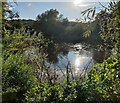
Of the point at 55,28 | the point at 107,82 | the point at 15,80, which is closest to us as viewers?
the point at 107,82

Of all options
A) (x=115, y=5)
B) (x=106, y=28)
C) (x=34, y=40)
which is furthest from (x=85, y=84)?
A: (x=34, y=40)

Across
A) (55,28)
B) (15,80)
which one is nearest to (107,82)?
(15,80)

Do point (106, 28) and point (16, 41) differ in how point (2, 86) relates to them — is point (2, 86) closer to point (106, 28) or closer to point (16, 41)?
point (106, 28)

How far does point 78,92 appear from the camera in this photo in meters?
2.29

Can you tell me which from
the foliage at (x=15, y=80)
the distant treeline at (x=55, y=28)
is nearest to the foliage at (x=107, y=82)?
the foliage at (x=15, y=80)

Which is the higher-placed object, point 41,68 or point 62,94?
point 41,68

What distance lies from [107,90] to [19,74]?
1463 mm

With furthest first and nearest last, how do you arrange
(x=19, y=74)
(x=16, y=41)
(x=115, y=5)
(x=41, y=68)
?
(x=16, y=41)
(x=41, y=68)
(x=19, y=74)
(x=115, y=5)

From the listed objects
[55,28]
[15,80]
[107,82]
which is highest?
[55,28]

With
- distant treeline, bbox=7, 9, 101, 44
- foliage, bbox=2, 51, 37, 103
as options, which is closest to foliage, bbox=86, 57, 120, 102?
foliage, bbox=2, 51, 37, 103

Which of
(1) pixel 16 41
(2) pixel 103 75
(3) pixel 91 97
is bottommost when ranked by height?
(3) pixel 91 97

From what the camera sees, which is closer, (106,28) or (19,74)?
(106,28)

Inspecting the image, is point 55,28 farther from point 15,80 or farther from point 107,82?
point 107,82

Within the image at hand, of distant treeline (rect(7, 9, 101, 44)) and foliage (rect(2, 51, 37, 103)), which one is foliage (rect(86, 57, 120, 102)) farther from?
distant treeline (rect(7, 9, 101, 44))
